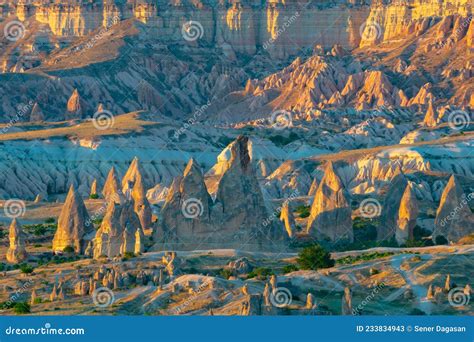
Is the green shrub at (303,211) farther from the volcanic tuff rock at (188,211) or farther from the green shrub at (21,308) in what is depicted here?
the green shrub at (21,308)

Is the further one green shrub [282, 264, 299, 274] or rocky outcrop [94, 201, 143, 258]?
rocky outcrop [94, 201, 143, 258]

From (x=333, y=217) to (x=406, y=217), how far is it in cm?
392

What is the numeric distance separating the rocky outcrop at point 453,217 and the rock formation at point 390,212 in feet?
7.96

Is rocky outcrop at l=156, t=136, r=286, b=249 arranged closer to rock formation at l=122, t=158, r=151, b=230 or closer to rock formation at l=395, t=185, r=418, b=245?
rock formation at l=122, t=158, r=151, b=230

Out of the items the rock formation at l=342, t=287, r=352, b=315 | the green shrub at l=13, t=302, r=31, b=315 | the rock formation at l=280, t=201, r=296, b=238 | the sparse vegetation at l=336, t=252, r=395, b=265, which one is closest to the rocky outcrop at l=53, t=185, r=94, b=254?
the rock formation at l=280, t=201, r=296, b=238

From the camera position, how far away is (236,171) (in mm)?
96125

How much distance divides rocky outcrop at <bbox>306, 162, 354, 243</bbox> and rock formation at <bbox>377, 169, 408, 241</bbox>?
212 centimetres

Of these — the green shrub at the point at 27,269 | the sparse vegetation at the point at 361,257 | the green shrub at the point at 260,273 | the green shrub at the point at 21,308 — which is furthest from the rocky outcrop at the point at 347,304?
the green shrub at the point at 27,269

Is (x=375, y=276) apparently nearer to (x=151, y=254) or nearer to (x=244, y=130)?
(x=151, y=254)

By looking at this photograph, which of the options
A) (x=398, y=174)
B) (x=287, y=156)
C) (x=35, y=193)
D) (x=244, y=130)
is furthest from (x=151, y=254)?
(x=244, y=130)

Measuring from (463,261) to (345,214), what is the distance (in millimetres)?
19850

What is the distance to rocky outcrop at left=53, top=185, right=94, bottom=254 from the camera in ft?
327

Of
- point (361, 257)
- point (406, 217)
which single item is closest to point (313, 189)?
point (406, 217)

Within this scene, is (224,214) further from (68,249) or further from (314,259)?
(314,259)
